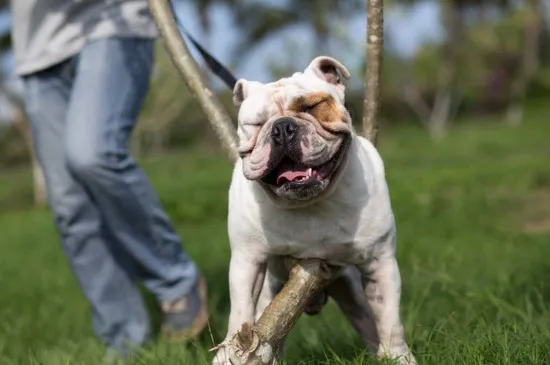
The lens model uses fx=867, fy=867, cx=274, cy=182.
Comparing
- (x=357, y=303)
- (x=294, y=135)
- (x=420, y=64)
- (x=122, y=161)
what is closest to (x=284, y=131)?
(x=294, y=135)

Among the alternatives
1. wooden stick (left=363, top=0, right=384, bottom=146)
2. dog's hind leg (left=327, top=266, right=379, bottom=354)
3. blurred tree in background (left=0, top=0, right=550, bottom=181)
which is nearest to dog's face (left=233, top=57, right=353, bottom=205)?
wooden stick (left=363, top=0, right=384, bottom=146)

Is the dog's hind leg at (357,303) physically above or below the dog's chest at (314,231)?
below

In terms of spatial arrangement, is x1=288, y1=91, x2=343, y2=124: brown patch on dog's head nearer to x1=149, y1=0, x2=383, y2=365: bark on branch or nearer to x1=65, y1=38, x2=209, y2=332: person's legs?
x1=149, y1=0, x2=383, y2=365: bark on branch

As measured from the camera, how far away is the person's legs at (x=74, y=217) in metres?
3.89

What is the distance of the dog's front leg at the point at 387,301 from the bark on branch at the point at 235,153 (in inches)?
5.4

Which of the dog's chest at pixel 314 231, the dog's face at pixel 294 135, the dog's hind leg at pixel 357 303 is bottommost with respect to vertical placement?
the dog's hind leg at pixel 357 303

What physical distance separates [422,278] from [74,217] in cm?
173

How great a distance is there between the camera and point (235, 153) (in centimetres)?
283

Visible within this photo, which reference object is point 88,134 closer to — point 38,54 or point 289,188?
point 38,54

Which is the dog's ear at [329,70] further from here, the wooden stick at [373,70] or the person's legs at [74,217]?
the person's legs at [74,217]

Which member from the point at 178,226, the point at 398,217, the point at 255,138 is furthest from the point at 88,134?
the point at 178,226

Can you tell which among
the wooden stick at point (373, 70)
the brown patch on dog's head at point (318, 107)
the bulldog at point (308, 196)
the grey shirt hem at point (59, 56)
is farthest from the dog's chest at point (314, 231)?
the grey shirt hem at point (59, 56)

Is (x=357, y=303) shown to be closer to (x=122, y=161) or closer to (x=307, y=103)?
(x=307, y=103)

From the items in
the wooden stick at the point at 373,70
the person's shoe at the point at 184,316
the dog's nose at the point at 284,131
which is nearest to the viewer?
the dog's nose at the point at 284,131
